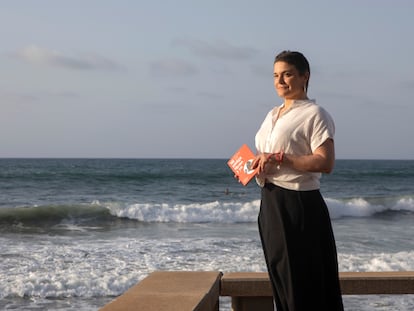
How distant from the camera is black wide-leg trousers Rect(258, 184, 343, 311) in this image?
1750mm

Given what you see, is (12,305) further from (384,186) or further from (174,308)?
(384,186)

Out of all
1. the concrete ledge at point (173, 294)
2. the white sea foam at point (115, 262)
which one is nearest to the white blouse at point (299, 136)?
the concrete ledge at point (173, 294)

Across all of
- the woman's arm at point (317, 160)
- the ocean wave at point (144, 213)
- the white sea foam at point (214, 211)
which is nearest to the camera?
the woman's arm at point (317, 160)

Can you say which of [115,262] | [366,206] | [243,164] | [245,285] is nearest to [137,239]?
[115,262]

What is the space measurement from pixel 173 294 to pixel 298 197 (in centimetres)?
50

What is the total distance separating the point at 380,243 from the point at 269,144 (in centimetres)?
811

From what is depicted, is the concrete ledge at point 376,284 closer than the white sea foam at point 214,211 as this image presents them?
Yes

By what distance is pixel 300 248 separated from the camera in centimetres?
175

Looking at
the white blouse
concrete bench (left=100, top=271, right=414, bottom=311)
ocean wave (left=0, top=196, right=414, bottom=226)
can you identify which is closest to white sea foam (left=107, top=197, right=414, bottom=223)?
ocean wave (left=0, top=196, right=414, bottom=226)

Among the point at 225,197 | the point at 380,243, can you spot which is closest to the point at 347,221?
the point at 380,243

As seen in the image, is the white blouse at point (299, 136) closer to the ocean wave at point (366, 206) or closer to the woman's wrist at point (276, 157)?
the woman's wrist at point (276, 157)

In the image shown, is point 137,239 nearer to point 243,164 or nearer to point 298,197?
point 243,164

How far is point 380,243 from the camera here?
9453 mm

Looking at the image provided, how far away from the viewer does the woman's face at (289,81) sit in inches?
70.1
